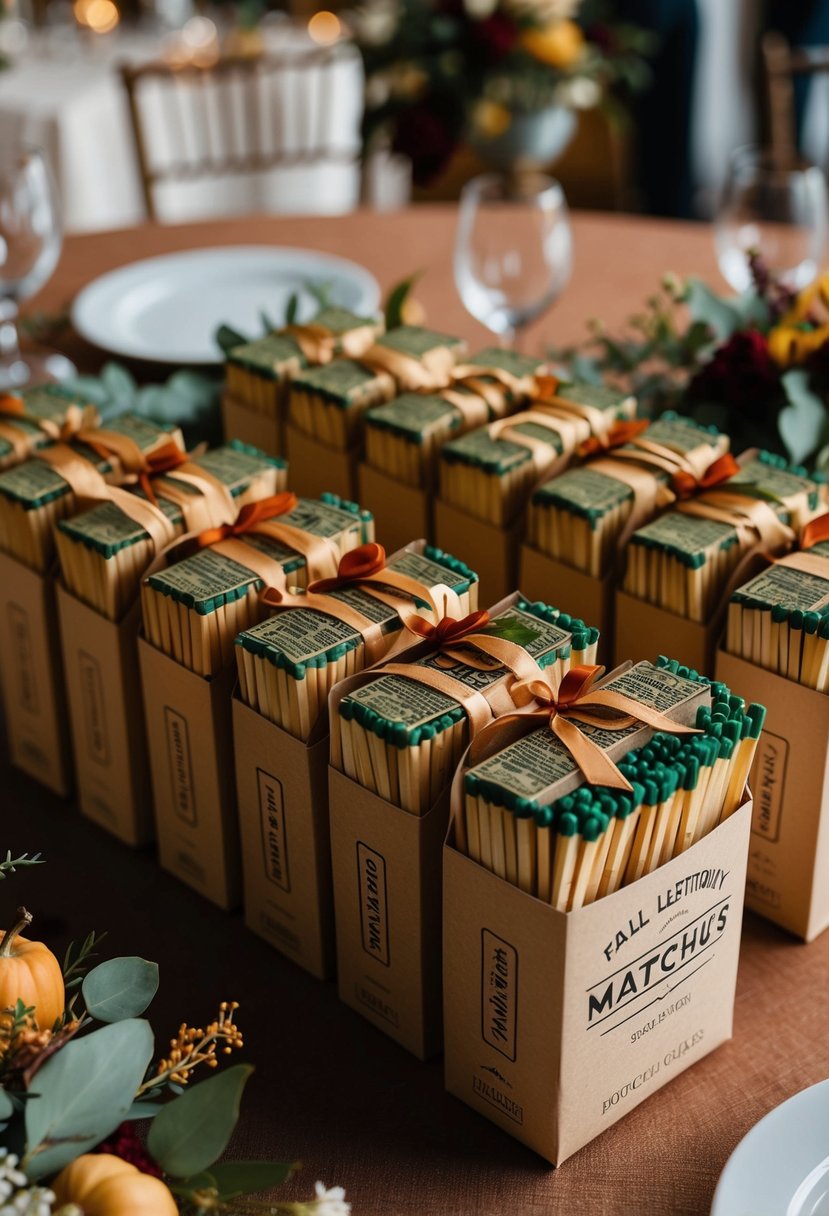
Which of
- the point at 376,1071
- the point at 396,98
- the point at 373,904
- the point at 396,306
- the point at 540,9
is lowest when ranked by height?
the point at 376,1071

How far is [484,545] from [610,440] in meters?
0.12

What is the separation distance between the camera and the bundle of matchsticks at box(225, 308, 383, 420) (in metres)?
1.15

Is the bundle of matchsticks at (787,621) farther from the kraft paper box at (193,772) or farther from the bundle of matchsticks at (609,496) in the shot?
the kraft paper box at (193,772)

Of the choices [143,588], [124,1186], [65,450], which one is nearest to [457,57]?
[65,450]

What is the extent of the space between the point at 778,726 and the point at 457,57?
1.78 m

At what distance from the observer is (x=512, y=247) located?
53.3 inches

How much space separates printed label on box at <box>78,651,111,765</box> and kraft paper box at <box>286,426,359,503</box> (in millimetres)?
279

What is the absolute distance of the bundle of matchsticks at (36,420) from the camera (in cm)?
105

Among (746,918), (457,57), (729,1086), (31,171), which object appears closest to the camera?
(729,1086)

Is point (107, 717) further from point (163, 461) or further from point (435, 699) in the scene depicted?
point (435, 699)

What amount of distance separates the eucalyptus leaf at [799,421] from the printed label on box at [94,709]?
579 mm

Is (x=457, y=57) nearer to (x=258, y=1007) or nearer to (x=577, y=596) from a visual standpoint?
(x=577, y=596)

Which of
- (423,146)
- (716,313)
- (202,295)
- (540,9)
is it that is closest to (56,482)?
(716,313)

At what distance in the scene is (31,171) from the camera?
1.41 meters
